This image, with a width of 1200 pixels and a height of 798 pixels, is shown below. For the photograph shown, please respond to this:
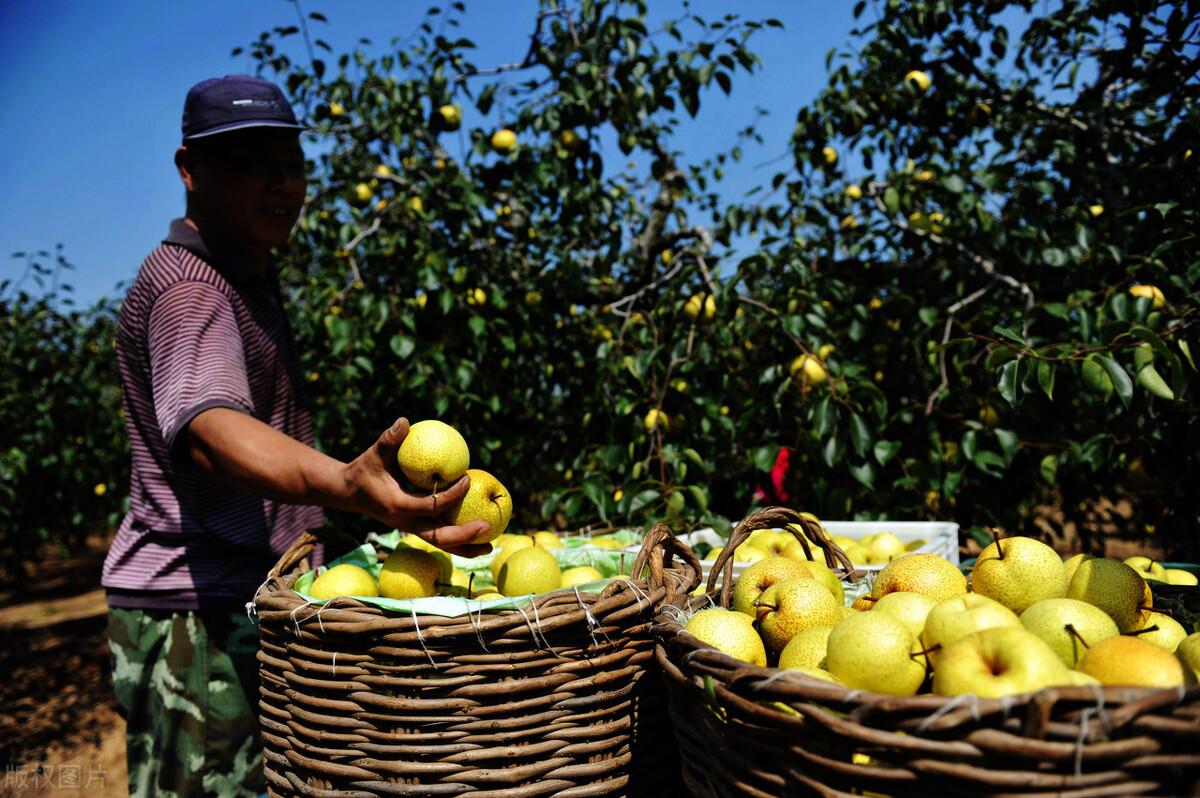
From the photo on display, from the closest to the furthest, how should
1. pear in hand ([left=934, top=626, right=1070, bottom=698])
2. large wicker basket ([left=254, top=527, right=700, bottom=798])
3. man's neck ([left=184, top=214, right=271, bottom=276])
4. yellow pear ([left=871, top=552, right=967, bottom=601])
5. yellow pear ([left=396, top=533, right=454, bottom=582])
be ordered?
1. pear in hand ([left=934, top=626, right=1070, bottom=698])
2. large wicker basket ([left=254, top=527, right=700, bottom=798])
3. yellow pear ([left=871, top=552, right=967, bottom=601])
4. yellow pear ([left=396, top=533, right=454, bottom=582])
5. man's neck ([left=184, top=214, right=271, bottom=276])

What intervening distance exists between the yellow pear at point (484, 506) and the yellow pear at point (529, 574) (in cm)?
16

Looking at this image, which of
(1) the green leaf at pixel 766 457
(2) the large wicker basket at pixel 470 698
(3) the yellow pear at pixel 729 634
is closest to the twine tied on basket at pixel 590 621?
(2) the large wicker basket at pixel 470 698

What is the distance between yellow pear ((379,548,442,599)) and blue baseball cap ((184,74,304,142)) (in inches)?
43.7

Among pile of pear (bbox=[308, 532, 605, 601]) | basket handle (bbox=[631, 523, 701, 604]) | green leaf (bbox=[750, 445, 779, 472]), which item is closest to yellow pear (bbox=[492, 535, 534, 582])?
pile of pear (bbox=[308, 532, 605, 601])

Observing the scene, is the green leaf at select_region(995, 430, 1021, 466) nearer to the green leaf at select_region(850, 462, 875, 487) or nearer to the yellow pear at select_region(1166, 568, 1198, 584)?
the green leaf at select_region(850, 462, 875, 487)

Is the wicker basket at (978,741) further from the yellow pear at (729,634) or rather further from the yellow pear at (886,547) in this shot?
the yellow pear at (886,547)

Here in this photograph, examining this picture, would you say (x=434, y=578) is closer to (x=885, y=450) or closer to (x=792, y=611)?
Answer: (x=792, y=611)

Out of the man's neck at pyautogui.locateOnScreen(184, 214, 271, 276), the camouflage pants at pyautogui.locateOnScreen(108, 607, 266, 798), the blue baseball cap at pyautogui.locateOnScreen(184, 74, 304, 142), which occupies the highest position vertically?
the blue baseball cap at pyautogui.locateOnScreen(184, 74, 304, 142)

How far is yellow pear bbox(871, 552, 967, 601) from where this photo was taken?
1.29 m

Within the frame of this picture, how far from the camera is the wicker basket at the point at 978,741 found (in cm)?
71

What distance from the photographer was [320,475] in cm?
126

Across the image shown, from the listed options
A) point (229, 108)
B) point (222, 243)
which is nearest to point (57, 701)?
point (222, 243)

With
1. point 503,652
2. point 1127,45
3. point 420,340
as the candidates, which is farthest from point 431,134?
point 503,652

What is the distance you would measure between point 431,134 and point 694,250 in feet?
5.52
